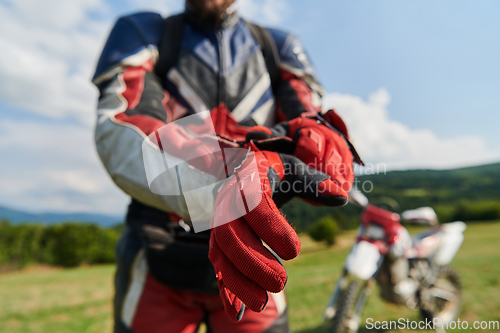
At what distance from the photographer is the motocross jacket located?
0.78m

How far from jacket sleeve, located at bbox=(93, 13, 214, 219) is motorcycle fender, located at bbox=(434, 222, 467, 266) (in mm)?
3493

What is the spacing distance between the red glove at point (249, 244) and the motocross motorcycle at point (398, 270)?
8.11 feet

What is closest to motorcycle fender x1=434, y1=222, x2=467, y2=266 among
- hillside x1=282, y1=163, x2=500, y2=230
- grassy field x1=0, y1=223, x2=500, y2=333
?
grassy field x1=0, y1=223, x2=500, y2=333

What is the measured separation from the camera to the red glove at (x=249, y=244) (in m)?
0.49

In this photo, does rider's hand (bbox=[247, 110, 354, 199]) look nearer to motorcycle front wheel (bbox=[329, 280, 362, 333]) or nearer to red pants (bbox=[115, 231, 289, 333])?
red pants (bbox=[115, 231, 289, 333])

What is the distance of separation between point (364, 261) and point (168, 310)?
2.22 m

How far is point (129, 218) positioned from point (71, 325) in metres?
3.85

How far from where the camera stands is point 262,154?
2.02 feet

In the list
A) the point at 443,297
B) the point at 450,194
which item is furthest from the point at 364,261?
the point at 450,194

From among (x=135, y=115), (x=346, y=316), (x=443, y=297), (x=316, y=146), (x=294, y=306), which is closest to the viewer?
(x=316, y=146)

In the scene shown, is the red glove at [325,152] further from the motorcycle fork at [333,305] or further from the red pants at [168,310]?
the motorcycle fork at [333,305]

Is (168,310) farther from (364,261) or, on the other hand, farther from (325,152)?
(364,261)

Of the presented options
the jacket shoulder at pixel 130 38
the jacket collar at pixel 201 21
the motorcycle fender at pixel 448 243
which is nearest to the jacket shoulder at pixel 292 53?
the jacket collar at pixel 201 21

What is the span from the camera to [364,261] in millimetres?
2754
